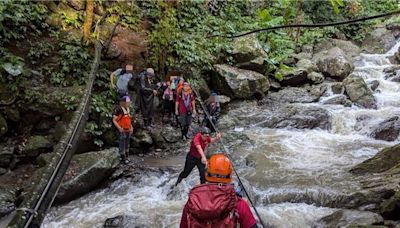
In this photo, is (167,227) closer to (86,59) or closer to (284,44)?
(86,59)

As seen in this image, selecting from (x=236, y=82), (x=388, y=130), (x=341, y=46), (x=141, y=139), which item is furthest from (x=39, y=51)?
(x=341, y=46)

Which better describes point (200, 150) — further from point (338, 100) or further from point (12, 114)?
point (338, 100)

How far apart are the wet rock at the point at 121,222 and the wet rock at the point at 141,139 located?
3956 mm

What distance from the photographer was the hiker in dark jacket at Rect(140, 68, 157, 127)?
10.8m

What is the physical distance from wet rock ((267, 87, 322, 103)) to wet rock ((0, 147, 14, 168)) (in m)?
10.2

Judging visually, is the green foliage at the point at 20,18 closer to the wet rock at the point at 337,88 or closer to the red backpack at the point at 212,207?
the red backpack at the point at 212,207

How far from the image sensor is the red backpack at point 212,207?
2.67 meters

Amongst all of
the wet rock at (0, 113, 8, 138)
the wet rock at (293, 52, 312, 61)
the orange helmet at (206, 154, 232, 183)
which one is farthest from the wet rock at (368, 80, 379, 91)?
the orange helmet at (206, 154, 232, 183)

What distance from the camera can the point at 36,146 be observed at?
8.68 m

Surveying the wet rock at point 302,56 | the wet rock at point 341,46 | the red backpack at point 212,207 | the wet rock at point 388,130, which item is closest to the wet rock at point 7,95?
the red backpack at point 212,207

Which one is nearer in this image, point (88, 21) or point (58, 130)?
point (58, 130)

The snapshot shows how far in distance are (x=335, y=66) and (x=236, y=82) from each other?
595 centimetres

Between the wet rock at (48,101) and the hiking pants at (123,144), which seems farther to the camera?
the wet rock at (48,101)

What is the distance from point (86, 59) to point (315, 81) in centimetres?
1042
